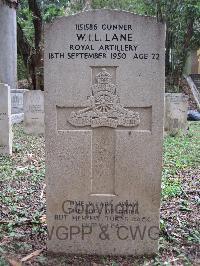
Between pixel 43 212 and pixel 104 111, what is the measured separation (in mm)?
1842

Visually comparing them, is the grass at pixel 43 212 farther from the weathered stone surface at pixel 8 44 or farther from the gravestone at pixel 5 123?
the weathered stone surface at pixel 8 44

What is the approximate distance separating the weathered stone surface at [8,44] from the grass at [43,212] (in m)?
8.73

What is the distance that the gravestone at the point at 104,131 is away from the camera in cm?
358

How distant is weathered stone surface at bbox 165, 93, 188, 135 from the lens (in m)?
12.1

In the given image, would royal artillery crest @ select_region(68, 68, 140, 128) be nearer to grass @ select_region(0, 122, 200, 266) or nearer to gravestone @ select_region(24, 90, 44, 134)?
grass @ select_region(0, 122, 200, 266)

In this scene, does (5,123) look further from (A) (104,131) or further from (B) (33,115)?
(A) (104,131)

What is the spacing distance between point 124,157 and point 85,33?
1129mm

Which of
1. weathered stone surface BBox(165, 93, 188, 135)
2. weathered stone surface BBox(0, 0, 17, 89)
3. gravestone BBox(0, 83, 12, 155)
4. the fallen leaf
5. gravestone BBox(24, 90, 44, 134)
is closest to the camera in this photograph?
the fallen leaf

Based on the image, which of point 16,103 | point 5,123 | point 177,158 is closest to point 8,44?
point 16,103

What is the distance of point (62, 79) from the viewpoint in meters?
3.59

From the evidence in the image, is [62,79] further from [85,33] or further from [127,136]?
[127,136]

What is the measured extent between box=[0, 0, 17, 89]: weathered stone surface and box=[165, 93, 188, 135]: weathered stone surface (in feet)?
23.9

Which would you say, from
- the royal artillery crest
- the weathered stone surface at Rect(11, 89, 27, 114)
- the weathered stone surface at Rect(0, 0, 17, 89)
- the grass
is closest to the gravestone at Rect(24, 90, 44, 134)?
the grass

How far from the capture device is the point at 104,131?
3719 mm
